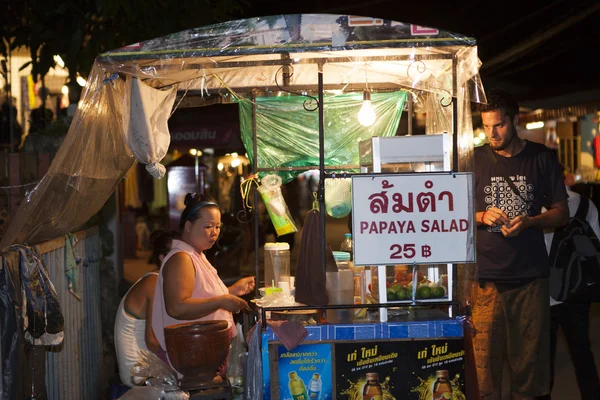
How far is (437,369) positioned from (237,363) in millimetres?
1263

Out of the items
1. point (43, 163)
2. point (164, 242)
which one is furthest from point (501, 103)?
point (43, 163)

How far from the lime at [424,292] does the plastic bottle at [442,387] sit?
0.42 meters

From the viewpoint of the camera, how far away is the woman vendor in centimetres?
457

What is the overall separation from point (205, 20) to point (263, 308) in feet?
17.1

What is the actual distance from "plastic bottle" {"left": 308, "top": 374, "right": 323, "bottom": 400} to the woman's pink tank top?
3.06 ft

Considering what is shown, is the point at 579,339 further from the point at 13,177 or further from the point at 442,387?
the point at 13,177

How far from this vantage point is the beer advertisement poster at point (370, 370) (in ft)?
13.5

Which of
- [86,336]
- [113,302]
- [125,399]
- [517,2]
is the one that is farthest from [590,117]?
[125,399]

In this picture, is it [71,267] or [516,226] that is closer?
[516,226]

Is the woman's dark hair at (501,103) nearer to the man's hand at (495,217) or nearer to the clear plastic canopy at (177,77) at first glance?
the clear plastic canopy at (177,77)

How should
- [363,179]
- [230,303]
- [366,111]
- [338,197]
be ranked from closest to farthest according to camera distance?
[363,179], [230,303], [366,111], [338,197]

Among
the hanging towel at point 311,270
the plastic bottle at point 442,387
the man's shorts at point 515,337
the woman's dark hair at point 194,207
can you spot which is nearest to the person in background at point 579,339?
the man's shorts at point 515,337

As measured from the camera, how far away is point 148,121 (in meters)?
4.47

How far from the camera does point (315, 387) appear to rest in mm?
4117
